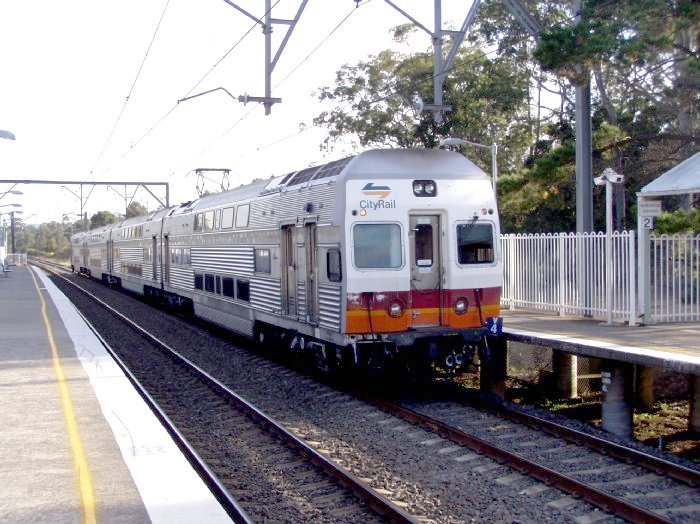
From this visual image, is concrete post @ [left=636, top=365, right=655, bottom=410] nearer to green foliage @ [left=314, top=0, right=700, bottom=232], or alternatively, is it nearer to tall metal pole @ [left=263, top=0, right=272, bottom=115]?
green foliage @ [left=314, top=0, right=700, bottom=232]

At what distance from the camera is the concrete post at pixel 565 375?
1491 centimetres

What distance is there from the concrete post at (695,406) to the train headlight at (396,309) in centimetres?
422

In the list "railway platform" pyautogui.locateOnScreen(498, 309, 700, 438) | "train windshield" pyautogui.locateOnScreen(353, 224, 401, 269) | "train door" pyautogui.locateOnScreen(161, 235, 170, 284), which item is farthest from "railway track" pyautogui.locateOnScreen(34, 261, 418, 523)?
"train door" pyautogui.locateOnScreen(161, 235, 170, 284)

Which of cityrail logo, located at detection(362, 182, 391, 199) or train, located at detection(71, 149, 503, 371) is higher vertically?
cityrail logo, located at detection(362, 182, 391, 199)

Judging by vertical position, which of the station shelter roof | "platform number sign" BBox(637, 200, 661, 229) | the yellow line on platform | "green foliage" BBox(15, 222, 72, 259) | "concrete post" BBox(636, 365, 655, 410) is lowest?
"concrete post" BBox(636, 365, 655, 410)

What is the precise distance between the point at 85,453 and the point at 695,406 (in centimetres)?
853

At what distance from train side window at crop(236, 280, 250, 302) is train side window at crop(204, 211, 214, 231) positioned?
9.41 feet

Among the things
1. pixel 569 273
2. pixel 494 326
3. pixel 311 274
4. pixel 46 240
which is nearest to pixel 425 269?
pixel 494 326

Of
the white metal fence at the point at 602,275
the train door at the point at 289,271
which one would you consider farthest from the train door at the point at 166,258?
the train door at the point at 289,271

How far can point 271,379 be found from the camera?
1418cm

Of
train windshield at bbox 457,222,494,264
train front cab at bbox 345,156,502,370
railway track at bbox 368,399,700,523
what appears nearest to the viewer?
railway track at bbox 368,399,700,523

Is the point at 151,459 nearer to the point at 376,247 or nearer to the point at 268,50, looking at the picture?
the point at 376,247

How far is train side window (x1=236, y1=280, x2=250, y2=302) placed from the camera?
16594 mm

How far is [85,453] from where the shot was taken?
7.84 metres
